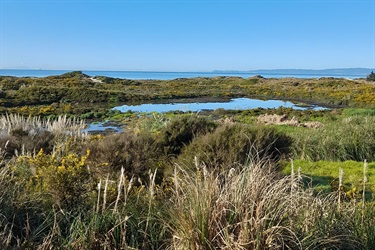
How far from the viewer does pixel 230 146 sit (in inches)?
259

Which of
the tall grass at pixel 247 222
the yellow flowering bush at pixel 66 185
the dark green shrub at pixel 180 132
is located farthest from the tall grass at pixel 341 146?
the tall grass at pixel 247 222

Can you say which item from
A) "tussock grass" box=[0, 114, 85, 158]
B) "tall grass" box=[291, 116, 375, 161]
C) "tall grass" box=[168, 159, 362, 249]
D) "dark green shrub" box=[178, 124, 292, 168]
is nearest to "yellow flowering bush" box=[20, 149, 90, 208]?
"tall grass" box=[168, 159, 362, 249]

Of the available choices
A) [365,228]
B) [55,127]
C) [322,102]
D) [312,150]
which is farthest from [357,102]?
[365,228]

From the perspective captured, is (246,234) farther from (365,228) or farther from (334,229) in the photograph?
(365,228)

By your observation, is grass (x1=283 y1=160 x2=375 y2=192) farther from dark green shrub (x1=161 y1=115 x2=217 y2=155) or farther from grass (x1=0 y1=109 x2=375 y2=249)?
grass (x1=0 y1=109 x2=375 y2=249)

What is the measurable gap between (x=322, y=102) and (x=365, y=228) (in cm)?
4253

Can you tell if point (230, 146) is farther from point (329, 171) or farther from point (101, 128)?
point (101, 128)

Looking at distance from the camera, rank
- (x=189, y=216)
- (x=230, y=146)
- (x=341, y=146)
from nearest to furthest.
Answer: (x=189, y=216), (x=230, y=146), (x=341, y=146)

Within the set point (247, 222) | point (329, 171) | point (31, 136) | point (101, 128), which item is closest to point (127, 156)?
point (31, 136)

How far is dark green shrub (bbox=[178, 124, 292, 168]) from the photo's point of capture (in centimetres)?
642

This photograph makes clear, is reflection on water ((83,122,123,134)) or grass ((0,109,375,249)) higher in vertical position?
grass ((0,109,375,249))

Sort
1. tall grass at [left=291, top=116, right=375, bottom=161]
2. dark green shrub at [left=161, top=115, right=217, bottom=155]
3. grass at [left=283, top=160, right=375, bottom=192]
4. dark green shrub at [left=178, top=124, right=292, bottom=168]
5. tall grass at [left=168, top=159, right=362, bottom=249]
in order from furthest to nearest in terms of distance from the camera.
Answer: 1. tall grass at [left=291, top=116, right=375, bottom=161]
2. dark green shrub at [left=161, top=115, right=217, bottom=155]
3. grass at [left=283, top=160, right=375, bottom=192]
4. dark green shrub at [left=178, top=124, right=292, bottom=168]
5. tall grass at [left=168, top=159, right=362, bottom=249]

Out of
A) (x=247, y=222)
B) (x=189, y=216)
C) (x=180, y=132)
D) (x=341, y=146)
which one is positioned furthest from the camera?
(x=341, y=146)

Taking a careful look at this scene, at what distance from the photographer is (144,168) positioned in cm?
694
